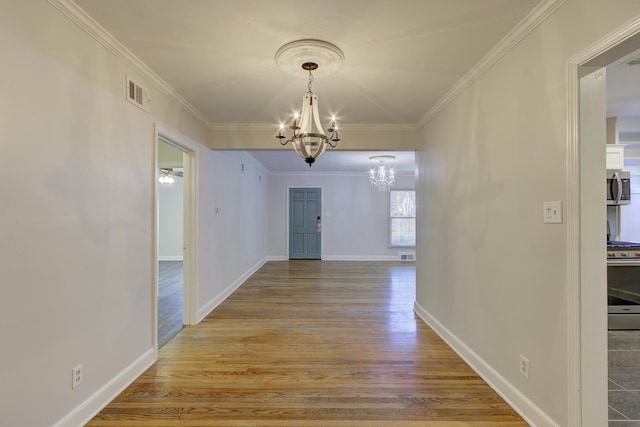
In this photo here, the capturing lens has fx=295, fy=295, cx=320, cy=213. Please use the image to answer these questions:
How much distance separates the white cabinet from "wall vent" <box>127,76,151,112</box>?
472 cm

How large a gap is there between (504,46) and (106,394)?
3.60m

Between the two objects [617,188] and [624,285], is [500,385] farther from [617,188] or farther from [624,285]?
[617,188]

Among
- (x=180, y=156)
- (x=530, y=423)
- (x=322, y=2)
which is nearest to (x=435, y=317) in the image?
(x=530, y=423)

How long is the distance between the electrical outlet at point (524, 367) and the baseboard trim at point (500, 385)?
14 centimetres

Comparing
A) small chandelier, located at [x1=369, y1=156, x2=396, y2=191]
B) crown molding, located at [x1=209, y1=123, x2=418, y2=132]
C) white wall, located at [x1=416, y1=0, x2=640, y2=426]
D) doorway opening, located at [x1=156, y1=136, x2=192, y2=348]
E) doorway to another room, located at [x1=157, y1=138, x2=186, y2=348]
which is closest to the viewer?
white wall, located at [x1=416, y1=0, x2=640, y2=426]

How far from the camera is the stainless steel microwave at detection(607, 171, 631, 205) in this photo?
10.7 feet

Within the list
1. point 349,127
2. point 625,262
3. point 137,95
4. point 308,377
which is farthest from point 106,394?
point 625,262

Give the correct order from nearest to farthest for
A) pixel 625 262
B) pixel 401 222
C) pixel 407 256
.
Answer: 1. pixel 625 262
2. pixel 407 256
3. pixel 401 222

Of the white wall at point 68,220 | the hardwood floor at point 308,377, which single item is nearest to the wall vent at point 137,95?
the white wall at point 68,220

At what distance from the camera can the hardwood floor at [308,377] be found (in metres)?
1.90

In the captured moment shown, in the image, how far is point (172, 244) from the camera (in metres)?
8.09

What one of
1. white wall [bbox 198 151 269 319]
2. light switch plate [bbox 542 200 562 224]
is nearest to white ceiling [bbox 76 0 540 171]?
light switch plate [bbox 542 200 562 224]

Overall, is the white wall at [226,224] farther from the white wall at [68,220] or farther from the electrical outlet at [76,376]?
the electrical outlet at [76,376]

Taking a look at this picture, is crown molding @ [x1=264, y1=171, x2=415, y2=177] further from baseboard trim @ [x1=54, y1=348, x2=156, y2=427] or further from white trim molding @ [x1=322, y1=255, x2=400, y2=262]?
baseboard trim @ [x1=54, y1=348, x2=156, y2=427]
